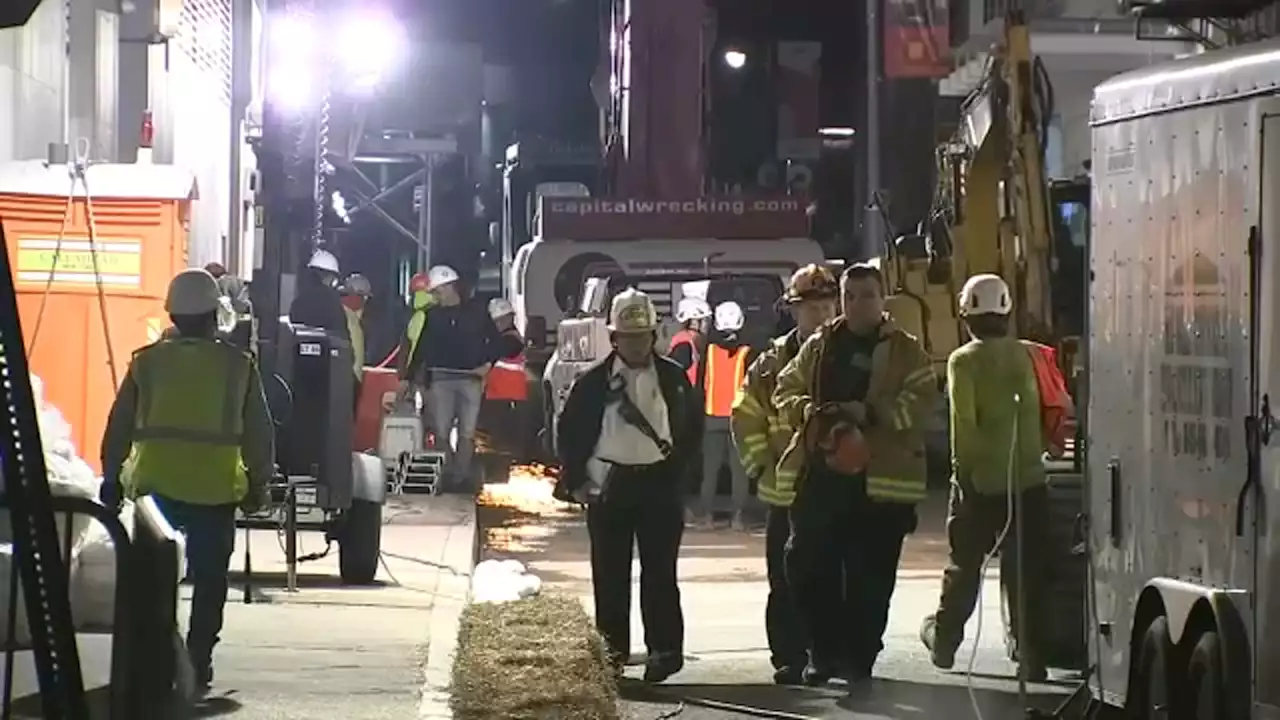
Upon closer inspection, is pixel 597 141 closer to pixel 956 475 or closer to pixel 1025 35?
pixel 1025 35

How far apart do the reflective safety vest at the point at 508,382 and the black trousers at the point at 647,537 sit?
48.0 ft

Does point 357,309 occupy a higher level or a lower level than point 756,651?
higher

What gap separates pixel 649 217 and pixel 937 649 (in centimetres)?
1760

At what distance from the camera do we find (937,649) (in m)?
12.3

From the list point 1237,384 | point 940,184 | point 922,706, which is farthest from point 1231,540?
point 940,184

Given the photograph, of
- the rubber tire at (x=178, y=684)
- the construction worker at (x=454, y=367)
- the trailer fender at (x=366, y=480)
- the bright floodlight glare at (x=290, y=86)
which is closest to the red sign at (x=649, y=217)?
the construction worker at (x=454, y=367)

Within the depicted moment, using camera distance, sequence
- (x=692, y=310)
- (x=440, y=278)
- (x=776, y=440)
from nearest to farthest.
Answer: (x=776, y=440), (x=692, y=310), (x=440, y=278)

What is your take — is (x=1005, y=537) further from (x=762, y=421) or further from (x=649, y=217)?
(x=649, y=217)

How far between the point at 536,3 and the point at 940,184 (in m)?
37.6

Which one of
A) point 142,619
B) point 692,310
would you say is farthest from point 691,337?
point 142,619

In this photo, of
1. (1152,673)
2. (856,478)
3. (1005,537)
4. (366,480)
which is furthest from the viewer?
(366,480)

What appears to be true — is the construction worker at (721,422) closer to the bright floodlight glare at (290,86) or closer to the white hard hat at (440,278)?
the white hard hat at (440,278)

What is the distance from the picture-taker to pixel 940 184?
2017cm

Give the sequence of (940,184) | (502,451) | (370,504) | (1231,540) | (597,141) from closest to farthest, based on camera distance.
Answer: (1231,540) → (370,504) → (940,184) → (502,451) → (597,141)
